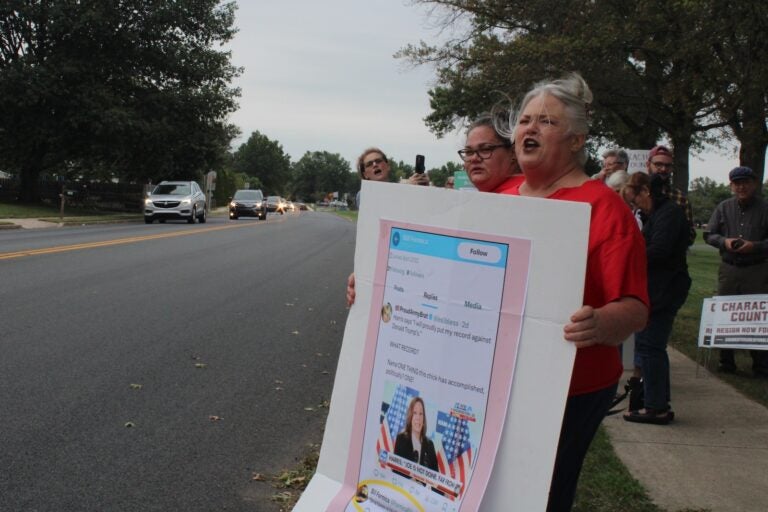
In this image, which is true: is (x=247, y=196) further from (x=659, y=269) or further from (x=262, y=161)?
(x=262, y=161)

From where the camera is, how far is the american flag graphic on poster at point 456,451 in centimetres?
233

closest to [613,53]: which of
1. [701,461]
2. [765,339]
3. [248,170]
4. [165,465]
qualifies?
[765,339]

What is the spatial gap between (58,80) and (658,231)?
33.1 meters

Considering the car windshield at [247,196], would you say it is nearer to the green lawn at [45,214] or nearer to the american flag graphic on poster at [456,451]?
the green lawn at [45,214]

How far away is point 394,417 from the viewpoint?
8.27 ft

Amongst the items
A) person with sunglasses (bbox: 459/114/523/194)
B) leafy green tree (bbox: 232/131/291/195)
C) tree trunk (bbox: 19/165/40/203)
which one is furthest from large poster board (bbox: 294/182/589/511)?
leafy green tree (bbox: 232/131/291/195)

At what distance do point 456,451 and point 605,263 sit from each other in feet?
2.35

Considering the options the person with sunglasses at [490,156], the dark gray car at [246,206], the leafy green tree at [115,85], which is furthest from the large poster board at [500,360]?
the dark gray car at [246,206]

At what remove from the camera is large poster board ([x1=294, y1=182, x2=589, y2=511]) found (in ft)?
7.28

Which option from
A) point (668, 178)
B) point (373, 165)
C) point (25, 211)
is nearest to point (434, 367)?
point (373, 165)

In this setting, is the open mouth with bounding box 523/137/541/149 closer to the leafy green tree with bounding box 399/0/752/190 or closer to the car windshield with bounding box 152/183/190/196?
the leafy green tree with bounding box 399/0/752/190

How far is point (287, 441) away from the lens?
5.07 meters

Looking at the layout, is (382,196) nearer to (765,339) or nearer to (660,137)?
(765,339)

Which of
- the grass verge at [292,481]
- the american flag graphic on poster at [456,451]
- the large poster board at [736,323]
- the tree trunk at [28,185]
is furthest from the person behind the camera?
the tree trunk at [28,185]
